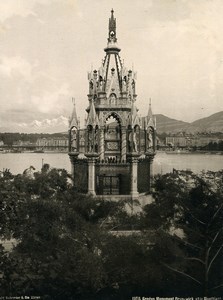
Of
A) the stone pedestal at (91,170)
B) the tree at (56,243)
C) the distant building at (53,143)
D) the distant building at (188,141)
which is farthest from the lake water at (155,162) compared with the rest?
the tree at (56,243)

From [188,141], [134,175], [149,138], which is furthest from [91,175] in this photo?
[188,141]

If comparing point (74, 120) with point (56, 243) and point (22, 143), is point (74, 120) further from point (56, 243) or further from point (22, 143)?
point (22, 143)

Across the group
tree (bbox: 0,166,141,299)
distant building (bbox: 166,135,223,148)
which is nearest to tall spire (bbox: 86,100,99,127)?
tree (bbox: 0,166,141,299)

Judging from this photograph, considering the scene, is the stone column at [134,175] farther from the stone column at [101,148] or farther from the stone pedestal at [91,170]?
the stone column at [101,148]

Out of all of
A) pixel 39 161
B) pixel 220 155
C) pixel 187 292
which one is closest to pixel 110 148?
pixel 187 292

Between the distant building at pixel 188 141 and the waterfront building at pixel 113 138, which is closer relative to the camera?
the waterfront building at pixel 113 138

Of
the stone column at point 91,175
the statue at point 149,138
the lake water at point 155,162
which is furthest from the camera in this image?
the lake water at point 155,162
